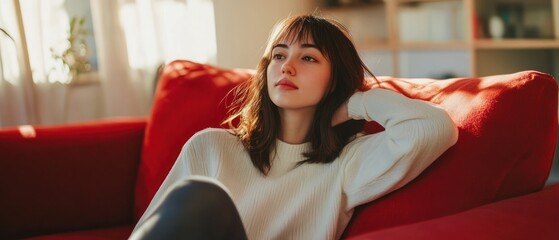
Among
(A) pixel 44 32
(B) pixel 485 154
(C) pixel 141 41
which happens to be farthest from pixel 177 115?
(C) pixel 141 41

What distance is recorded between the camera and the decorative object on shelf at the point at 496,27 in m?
3.59

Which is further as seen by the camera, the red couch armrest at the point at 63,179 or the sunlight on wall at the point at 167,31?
the sunlight on wall at the point at 167,31

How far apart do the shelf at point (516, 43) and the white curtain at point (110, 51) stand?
1.32 m

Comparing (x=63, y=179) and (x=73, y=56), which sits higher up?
(x=73, y=56)

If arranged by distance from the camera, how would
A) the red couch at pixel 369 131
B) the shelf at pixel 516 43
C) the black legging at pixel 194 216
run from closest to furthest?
1. the black legging at pixel 194 216
2. the red couch at pixel 369 131
3. the shelf at pixel 516 43

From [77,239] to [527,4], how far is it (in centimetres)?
245

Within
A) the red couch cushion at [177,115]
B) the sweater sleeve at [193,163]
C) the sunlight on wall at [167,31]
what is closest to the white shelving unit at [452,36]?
the sunlight on wall at [167,31]

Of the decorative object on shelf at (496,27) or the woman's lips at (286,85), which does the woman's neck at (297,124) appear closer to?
the woman's lips at (286,85)

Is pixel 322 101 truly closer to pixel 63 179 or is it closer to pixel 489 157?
pixel 489 157

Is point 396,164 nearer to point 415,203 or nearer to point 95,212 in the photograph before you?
point 415,203

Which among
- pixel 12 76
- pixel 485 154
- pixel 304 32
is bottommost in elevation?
pixel 485 154

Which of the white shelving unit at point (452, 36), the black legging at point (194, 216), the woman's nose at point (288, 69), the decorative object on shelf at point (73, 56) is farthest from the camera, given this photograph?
the white shelving unit at point (452, 36)

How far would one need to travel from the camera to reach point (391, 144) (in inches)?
58.7

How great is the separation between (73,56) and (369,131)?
1683 millimetres
